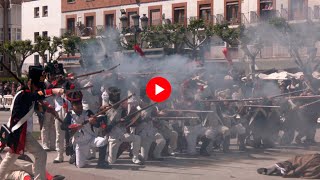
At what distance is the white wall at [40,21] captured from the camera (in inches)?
2120

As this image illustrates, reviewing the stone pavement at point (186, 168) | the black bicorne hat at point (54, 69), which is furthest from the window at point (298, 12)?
the black bicorne hat at point (54, 69)

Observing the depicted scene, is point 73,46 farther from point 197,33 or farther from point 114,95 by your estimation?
point 114,95

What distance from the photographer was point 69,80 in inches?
524

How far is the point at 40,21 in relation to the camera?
56031 mm

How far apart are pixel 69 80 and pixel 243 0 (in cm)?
2751

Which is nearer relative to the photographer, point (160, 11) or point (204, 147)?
point (204, 147)

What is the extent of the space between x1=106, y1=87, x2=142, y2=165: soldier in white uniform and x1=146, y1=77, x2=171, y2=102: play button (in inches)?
37.6

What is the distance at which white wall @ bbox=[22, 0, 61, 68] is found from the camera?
53844 mm

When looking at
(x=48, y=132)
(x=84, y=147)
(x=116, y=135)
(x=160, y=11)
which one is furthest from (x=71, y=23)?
(x=84, y=147)

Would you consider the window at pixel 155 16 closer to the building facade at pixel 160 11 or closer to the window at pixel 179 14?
the building facade at pixel 160 11

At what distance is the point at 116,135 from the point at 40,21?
45513 mm

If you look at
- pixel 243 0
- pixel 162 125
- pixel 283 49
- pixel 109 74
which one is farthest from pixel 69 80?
pixel 243 0

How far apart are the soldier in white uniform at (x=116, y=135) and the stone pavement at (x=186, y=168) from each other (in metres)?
0.22

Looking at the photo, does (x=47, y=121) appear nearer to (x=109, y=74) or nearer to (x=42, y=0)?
(x=109, y=74)
